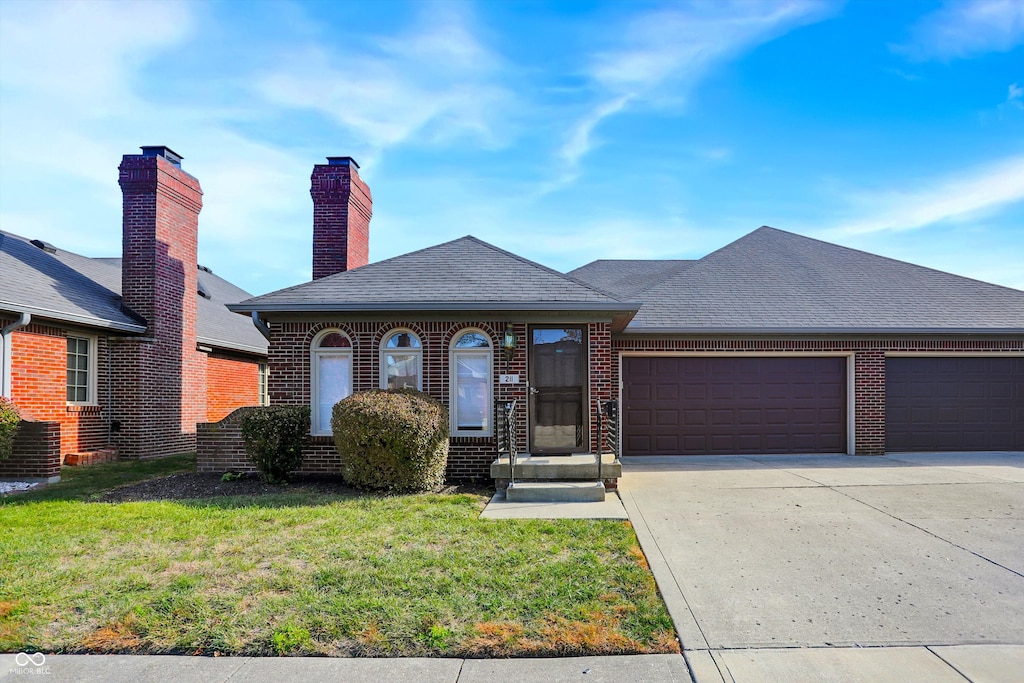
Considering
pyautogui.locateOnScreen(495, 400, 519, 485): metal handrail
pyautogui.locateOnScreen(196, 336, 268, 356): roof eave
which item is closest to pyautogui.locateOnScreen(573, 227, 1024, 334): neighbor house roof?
pyautogui.locateOnScreen(495, 400, 519, 485): metal handrail

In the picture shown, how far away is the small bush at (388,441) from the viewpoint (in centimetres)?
793

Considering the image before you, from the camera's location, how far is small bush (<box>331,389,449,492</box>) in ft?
26.0

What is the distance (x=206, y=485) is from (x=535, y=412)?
4987 millimetres

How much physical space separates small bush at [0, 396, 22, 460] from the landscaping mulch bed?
1.81 metres

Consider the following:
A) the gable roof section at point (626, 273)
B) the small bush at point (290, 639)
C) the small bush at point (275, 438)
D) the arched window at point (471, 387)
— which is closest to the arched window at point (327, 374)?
the small bush at point (275, 438)

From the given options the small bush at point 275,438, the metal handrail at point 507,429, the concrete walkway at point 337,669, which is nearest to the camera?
the concrete walkway at point 337,669

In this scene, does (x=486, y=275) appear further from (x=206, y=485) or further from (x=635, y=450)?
(x=206, y=485)

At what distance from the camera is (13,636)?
3805mm

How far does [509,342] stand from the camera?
29.6 ft

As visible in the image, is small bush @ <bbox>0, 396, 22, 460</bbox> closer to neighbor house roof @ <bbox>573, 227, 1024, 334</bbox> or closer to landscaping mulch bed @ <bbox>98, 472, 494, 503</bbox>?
landscaping mulch bed @ <bbox>98, 472, 494, 503</bbox>

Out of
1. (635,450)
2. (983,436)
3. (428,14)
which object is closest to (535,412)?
(635,450)

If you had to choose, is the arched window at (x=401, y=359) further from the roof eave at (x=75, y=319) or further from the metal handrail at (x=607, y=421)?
the roof eave at (x=75, y=319)

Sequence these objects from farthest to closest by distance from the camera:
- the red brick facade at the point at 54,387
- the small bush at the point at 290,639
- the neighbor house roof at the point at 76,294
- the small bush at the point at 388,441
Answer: the neighbor house roof at the point at 76,294, the red brick facade at the point at 54,387, the small bush at the point at 388,441, the small bush at the point at 290,639

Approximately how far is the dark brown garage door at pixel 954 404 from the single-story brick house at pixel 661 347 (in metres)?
0.03
